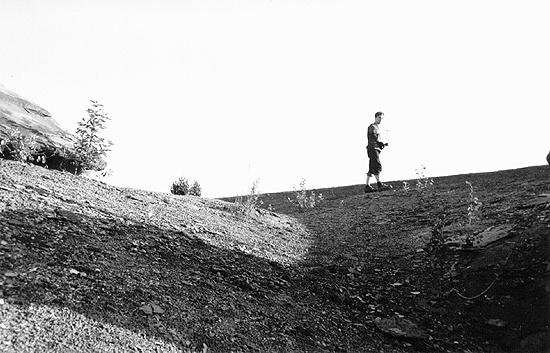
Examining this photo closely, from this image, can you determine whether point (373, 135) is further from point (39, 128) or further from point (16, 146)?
point (16, 146)

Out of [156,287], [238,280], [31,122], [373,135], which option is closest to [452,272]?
[238,280]

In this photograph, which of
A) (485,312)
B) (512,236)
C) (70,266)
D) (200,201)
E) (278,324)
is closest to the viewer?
(70,266)

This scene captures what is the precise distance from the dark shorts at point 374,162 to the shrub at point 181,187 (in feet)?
15.0

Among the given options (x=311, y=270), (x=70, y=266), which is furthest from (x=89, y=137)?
(x=311, y=270)

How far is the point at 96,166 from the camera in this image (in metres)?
5.86

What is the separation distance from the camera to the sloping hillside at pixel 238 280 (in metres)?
2.52

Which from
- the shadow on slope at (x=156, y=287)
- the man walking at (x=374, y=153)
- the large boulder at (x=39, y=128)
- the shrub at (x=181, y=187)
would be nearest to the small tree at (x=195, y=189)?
the shrub at (x=181, y=187)

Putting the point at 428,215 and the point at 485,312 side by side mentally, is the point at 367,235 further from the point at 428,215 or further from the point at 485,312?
the point at 485,312

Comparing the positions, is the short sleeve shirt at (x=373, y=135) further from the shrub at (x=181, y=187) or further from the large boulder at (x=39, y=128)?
the large boulder at (x=39, y=128)

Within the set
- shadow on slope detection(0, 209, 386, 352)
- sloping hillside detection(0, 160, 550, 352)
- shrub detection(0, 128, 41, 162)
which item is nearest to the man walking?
sloping hillside detection(0, 160, 550, 352)

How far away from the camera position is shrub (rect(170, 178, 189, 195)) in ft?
31.6

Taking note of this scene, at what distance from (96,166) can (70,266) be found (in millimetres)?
3304

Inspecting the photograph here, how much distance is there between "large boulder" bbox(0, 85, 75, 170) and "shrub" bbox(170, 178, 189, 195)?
11.5 ft

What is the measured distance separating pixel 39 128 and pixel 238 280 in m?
4.31
